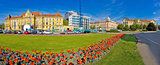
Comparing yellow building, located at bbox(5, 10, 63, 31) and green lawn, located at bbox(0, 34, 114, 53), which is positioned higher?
yellow building, located at bbox(5, 10, 63, 31)

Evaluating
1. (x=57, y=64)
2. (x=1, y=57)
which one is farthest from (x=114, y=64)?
(x=1, y=57)

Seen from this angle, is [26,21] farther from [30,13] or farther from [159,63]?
[159,63]

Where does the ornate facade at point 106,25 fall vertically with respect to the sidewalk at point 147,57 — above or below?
above

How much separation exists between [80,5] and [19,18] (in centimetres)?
6979

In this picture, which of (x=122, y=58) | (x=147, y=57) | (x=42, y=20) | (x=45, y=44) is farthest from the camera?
(x=42, y=20)

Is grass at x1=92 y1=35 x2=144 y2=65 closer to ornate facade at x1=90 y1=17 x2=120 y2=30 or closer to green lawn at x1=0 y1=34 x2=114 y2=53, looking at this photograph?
green lawn at x1=0 y1=34 x2=114 y2=53

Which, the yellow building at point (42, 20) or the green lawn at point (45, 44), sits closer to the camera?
the green lawn at point (45, 44)

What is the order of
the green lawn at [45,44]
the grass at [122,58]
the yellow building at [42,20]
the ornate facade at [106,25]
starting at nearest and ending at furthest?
the grass at [122,58]
the green lawn at [45,44]
the yellow building at [42,20]
the ornate facade at [106,25]

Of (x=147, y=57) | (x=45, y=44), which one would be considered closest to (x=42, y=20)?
(x=45, y=44)

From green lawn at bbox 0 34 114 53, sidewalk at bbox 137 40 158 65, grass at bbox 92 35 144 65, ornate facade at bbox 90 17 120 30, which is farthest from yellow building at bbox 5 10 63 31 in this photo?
sidewalk at bbox 137 40 158 65

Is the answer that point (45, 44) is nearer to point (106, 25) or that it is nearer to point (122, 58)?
point (122, 58)

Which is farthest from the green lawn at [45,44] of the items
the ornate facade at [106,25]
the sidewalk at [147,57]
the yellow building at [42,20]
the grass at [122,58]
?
the ornate facade at [106,25]

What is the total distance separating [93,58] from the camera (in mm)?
7406

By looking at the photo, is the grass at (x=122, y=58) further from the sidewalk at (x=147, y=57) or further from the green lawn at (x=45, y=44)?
the green lawn at (x=45, y=44)
